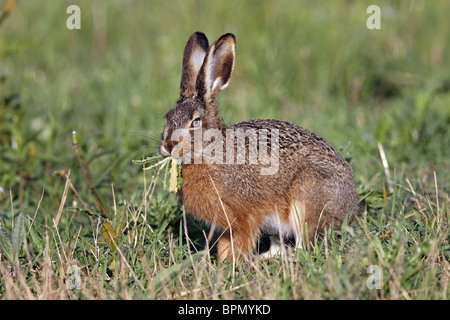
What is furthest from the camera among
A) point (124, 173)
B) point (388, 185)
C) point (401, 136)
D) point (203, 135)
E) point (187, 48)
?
point (401, 136)

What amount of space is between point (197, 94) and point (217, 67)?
0.24 meters

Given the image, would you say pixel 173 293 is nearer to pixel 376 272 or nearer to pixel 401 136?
pixel 376 272

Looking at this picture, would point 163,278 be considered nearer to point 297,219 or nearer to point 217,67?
point 297,219

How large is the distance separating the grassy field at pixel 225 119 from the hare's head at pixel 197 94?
47cm

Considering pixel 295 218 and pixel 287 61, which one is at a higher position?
pixel 287 61

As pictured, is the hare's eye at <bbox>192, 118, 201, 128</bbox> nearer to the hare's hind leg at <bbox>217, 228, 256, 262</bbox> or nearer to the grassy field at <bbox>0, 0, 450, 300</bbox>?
the grassy field at <bbox>0, 0, 450, 300</bbox>

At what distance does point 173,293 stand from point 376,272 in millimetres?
1113

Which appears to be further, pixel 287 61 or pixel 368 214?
pixel 287 61

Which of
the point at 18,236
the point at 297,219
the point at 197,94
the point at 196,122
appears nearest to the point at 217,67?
the point at 197,94

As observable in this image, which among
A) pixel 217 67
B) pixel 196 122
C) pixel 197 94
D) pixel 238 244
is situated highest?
pixel 217 67

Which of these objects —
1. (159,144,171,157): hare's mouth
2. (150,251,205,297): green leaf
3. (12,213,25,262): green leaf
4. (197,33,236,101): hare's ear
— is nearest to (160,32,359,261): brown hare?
(197,33,236,101): hare's ear

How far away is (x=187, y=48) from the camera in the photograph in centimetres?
452

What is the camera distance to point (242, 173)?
14.2 ft
